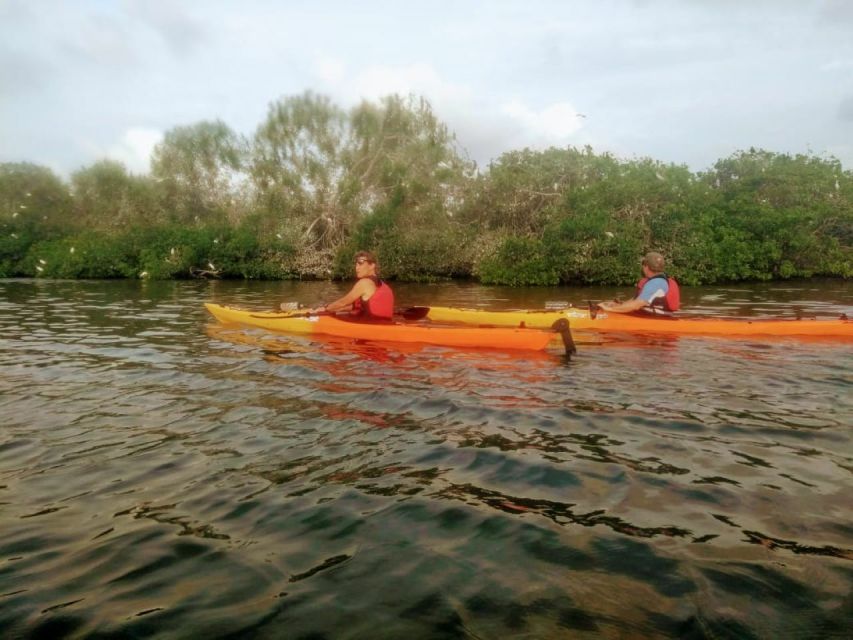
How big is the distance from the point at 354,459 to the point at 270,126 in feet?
87.4

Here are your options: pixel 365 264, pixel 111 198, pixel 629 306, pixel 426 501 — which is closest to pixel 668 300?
pixel 629 306

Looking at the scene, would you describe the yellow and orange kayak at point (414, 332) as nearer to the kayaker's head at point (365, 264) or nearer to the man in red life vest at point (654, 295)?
the kayaker's head at point (365, 264)

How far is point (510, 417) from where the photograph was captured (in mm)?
4879

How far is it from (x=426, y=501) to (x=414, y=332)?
16.6ft

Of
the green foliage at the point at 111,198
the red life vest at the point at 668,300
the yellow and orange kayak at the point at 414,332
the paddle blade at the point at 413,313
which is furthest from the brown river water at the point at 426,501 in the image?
the green foliage at the point at 111,198

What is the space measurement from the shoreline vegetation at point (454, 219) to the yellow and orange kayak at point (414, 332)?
14.7 metres

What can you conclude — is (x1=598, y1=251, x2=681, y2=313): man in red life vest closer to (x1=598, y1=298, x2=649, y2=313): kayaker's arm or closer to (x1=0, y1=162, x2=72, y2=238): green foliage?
(x1=598, y1=298, x2=649, y2=313): kayaker's arm

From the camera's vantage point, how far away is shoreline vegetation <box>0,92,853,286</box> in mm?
23094

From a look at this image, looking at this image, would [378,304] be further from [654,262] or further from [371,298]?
[654,262]

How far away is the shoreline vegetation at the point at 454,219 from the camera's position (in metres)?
23.1

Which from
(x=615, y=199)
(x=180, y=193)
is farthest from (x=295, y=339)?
(x=180, y=193)

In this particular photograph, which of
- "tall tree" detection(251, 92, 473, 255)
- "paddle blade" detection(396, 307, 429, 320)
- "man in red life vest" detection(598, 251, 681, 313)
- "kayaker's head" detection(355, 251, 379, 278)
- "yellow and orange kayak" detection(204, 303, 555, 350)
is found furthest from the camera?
"tall tree" detection(251, 92, 473, 255)

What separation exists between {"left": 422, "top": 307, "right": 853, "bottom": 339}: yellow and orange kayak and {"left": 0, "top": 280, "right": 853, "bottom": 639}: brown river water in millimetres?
2100

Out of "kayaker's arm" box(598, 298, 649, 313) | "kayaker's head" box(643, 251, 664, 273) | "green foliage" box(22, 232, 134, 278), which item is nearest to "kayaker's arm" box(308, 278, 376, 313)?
"kayaker's arm" box(598, 298, 649, 313)
